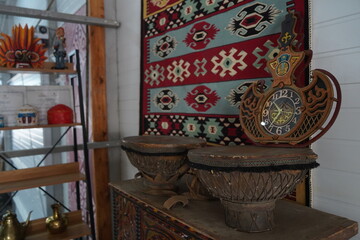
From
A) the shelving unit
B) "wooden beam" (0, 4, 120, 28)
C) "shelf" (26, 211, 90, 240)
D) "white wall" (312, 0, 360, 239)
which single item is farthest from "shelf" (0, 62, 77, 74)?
"white wall" (312, 0, 360, 239)

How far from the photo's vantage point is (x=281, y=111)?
121cm

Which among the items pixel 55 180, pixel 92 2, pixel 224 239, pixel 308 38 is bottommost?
pixel 55 180

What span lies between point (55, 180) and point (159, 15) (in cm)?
161

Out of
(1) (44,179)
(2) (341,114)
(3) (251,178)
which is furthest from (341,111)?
(1) (44,179)

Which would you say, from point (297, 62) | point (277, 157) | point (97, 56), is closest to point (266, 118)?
point (297, 62)

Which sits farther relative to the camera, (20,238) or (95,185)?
(95,185)

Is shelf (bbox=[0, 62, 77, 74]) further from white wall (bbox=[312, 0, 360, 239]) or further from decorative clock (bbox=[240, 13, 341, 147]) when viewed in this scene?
white wall (bbox=[312, 0, 360, 239])

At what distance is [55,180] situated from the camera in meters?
2.35

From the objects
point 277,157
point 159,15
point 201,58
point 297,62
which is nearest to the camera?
point 277,157

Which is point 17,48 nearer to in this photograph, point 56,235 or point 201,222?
point 56,235

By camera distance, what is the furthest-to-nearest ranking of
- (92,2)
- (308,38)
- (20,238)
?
(92,2), (20,238), (308,38)

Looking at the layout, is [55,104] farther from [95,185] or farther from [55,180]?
[95,185]

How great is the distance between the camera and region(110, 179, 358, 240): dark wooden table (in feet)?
3.18

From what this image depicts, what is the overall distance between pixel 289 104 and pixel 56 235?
2.07m
